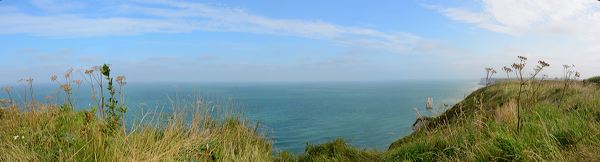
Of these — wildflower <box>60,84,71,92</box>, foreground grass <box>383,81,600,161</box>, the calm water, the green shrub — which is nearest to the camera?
foreground grass <box>383,81,600,161</box>

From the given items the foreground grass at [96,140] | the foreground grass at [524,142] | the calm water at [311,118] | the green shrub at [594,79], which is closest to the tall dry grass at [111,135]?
the foreground grass at [96,140]

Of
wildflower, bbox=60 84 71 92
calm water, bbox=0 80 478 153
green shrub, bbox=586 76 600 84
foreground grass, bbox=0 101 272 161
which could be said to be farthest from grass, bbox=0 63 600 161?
green shrub, bbox=586 76 600 84

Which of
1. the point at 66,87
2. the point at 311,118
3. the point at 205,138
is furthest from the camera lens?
the point at 311,118

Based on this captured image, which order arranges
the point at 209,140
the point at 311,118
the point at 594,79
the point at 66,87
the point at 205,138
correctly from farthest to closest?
the point at 311,118 → the point at 594,79 → the point at 66,87 → the point at 209,140 → the point at 205,138

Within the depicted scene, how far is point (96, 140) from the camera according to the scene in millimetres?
4699

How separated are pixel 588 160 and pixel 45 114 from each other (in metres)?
8.21

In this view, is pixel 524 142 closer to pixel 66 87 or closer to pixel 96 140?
pixel 96 140

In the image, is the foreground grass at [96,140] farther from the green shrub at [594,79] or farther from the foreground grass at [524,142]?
the green shrub at [594,79]

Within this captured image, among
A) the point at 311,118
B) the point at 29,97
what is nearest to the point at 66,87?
the point at 29,97

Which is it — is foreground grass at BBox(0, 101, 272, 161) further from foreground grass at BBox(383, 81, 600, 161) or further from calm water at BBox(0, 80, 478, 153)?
foreground grass at BBox(383, 81, 600, 161)

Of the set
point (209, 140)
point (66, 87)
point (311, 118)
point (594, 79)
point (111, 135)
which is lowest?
point (311, 118)

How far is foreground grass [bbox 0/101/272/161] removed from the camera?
14.7ft

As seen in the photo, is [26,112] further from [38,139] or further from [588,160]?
[588,160]

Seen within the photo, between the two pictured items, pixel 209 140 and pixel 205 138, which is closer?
pixel 205 138
